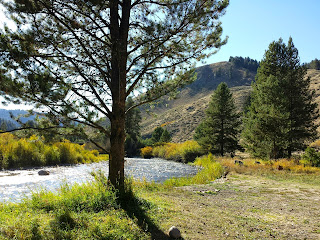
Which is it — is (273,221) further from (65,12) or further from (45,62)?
(65,12)

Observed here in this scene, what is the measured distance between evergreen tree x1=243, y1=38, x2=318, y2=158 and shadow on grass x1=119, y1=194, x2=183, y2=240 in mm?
14820

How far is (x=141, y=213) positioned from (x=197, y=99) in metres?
139

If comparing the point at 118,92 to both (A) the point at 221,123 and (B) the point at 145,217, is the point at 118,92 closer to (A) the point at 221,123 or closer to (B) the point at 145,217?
(B) the point at 145,217

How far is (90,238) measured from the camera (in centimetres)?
346

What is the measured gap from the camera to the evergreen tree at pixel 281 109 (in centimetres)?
1759

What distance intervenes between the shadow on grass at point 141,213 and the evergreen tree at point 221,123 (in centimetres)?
2330

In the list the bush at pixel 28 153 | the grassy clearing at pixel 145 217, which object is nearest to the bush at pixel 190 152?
the bush at pixel 28 153

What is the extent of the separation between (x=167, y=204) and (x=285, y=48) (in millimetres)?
22615

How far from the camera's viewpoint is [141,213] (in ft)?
15.8

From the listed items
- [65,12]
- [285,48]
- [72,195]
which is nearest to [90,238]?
[72,195]

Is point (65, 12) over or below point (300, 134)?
over

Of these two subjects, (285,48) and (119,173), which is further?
(285,48)

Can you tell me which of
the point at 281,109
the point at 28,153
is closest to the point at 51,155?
the point at 28,153

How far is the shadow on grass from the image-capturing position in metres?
3.96
